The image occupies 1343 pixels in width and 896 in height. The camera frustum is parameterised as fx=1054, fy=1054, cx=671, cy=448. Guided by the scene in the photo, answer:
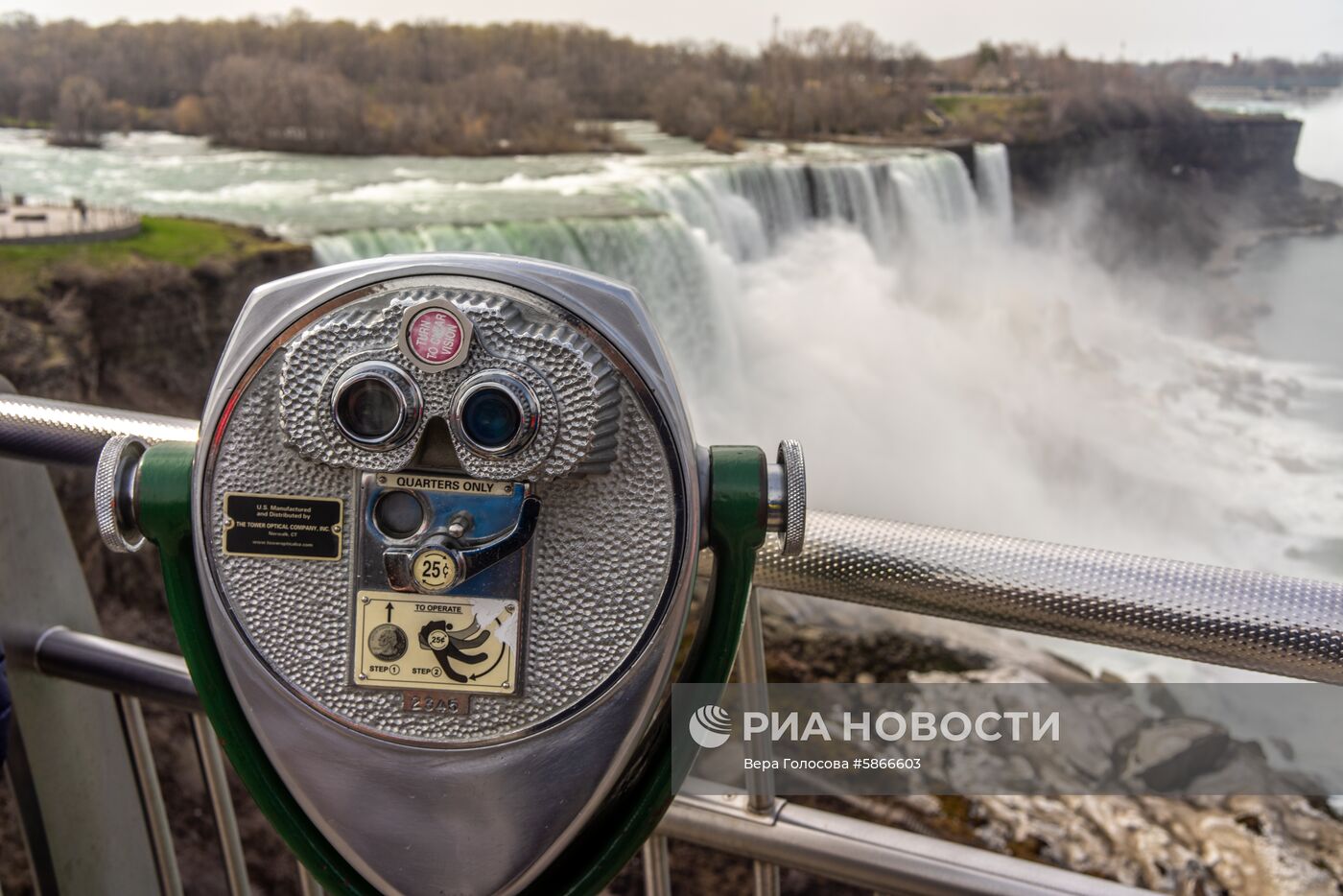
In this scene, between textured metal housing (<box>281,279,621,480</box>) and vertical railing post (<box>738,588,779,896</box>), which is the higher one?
textured metal housing (<box>281,279,621,480</box>)

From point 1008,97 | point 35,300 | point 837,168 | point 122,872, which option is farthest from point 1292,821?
point 1008,97

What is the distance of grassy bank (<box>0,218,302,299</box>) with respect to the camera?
937cm

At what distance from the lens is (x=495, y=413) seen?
23.8 inches

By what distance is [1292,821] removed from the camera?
465 centimetres

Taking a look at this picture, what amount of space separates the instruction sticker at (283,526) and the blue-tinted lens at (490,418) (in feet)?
0.32

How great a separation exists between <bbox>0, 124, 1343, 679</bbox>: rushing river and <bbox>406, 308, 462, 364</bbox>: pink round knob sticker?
9125mm

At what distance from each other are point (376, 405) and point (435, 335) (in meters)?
0.05

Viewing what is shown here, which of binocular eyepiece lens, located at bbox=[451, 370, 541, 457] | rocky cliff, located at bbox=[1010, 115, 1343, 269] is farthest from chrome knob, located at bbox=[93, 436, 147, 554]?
rocky cliff, located at bbox=[1010, 115, 1343, 269]

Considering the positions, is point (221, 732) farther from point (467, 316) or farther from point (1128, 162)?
point (1128, 162)

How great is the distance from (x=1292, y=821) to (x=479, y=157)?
16123mm

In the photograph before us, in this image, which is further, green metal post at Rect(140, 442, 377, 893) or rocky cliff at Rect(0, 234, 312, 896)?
rocky cliff at Rect(0, 234, 312, 896)

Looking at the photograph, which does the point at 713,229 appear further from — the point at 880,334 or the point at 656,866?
the point at 656,866

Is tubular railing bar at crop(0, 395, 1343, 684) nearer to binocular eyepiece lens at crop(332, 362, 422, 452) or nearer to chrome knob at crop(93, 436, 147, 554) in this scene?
binocular eyepiece lens at crop(332, 362, 422, 452)

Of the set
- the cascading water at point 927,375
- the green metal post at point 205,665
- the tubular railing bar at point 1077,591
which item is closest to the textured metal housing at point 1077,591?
the tubular railing bar at point 1077,591
